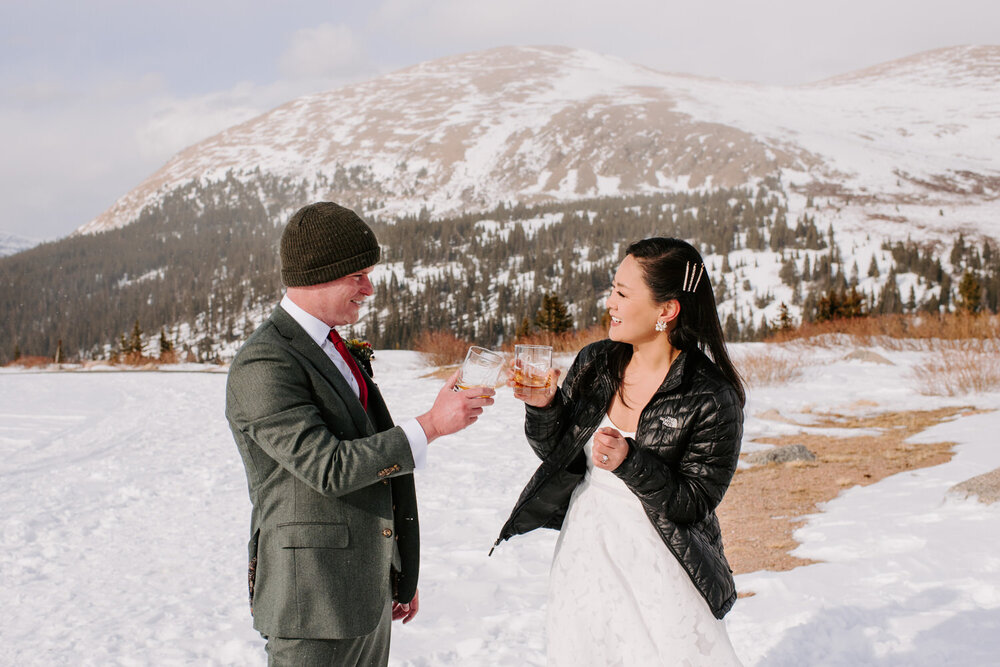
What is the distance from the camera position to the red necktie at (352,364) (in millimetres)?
2238

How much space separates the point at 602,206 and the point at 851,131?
77169 millimetres

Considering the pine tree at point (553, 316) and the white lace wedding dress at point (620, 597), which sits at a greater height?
the white lace wedding dress at point (620, 597)

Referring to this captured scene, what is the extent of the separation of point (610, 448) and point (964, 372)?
15368 mm

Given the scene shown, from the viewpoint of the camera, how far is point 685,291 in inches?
104

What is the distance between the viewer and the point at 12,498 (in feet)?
23.6

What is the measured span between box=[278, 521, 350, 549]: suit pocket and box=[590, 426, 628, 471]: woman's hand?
849mm

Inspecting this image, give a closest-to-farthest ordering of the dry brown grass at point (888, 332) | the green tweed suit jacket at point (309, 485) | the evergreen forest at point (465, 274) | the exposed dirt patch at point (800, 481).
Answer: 1. the green tweed suit jacket at point (309, 485)
2. the exposed dirt patch at point (800, 481)
3. the dry brown grass at point (888, 332)
4. the evergreen forest at point (465, 274)

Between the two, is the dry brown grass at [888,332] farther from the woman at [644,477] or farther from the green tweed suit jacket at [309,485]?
the green tweed suit jacket at [309,485]

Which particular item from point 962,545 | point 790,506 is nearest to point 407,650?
point 962,545

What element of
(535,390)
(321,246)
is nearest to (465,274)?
(535,390)

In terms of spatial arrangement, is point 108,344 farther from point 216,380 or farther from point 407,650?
point 407,650

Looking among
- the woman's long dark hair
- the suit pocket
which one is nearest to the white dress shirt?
the suit pocket

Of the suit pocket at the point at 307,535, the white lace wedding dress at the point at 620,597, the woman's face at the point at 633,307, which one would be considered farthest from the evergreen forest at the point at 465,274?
the suit pocket at the point at 307,535

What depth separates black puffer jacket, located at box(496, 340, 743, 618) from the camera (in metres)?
2.29
